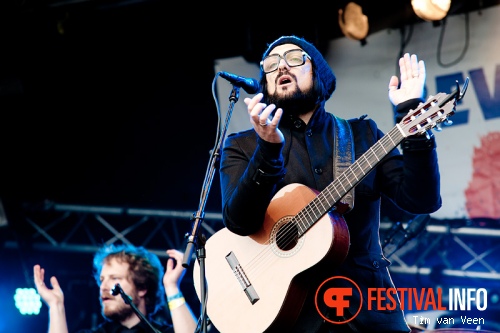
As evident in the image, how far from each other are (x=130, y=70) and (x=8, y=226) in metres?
2.30

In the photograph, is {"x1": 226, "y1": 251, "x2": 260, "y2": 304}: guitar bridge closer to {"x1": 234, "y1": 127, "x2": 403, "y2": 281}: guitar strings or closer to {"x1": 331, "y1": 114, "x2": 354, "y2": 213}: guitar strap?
{"x1": 234, "y1": 127, "x2": 403, "y2": 281}: guitar strings

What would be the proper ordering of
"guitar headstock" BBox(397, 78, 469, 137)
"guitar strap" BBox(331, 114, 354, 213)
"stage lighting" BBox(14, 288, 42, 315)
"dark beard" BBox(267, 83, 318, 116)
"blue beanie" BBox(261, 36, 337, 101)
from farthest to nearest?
"stage lighting" BBox(14, 288, 42, 315) < "blue beanie" BBox(261, 36, 337, 101) < "dark beard" BBox(267, 83, 318, 116) < "guitar strap" BBox(331, 114, 354, 213) < "guitar headstock" BBox(397, 78, 469, 137)

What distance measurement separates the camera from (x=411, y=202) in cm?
298

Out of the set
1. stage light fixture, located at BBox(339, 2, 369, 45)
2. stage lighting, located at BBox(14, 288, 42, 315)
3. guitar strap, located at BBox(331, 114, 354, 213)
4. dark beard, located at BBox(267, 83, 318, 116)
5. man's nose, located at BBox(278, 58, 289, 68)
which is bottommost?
stage lighting, located at BBox(14, 288, 42, 315)

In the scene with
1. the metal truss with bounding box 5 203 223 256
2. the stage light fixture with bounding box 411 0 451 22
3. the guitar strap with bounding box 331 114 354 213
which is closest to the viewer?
the guitar strap with bounding box 331 114 354 213

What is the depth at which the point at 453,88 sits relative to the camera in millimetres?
6000

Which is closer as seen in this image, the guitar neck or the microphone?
the guitar neck

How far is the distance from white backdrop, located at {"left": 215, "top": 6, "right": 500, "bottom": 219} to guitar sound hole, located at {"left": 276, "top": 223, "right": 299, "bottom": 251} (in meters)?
3.12

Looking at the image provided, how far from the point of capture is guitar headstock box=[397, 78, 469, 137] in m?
2.81

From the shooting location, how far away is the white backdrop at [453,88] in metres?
5.76

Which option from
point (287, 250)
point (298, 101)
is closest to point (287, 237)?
point (287, 250)

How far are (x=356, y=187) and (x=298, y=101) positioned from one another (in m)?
0.58

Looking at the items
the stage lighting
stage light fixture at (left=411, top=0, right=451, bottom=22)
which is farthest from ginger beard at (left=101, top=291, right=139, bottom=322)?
stage light fixture at (left=411, top=0, right=451, bottom=22)

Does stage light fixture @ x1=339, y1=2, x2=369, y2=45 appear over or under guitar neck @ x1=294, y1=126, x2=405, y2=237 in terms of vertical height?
over
